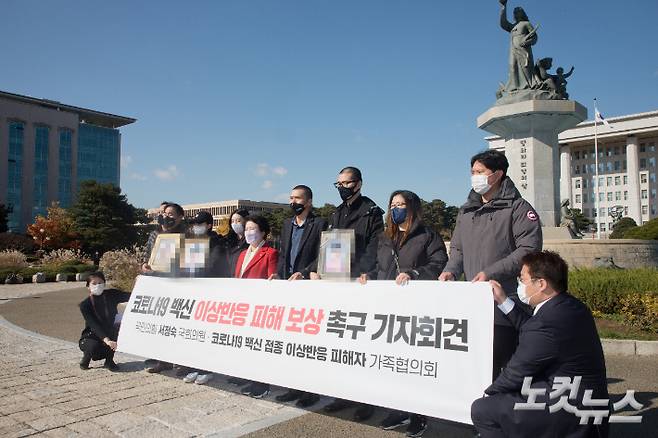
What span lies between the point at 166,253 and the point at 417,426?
3930mm

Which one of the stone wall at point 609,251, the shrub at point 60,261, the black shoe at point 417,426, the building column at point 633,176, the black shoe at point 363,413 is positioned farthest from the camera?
the building column at point 633,176

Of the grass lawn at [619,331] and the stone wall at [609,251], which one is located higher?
the stone wall at [609,251]

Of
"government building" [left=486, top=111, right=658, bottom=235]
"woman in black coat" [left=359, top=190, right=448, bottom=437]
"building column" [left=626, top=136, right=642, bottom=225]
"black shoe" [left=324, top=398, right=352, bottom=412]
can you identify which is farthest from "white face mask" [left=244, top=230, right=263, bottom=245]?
"building column" [left=626, top=136, right=642, bottom=225]

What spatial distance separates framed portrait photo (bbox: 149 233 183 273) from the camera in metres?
6.36

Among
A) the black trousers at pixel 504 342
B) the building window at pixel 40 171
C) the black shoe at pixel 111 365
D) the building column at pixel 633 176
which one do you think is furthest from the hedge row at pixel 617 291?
the building column at pixel 633 176

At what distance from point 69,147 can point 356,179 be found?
303 ft

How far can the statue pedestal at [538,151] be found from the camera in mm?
16984

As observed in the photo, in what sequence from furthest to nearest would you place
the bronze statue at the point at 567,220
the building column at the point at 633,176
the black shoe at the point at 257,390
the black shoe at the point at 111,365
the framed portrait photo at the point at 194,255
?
the building column at the point at 633,176
the bronze statue at the point at 567,220
the black shoe at the point at 111,365
the framed portrait photo at the point at 194,255
the black shoe at the point at 257,390

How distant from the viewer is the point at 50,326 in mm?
10633

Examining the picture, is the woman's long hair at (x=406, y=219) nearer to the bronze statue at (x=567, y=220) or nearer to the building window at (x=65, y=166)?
the bronze statue at (x=567, y=220)

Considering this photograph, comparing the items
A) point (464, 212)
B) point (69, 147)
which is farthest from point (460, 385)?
point (69, 147)

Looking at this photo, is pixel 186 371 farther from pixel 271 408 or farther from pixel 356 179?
pixel 356 179

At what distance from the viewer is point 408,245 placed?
4746mm

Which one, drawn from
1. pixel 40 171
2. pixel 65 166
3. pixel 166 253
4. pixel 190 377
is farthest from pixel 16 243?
pixel 65 166
